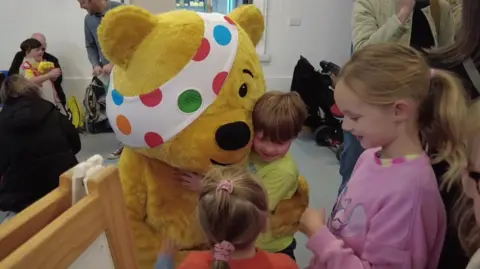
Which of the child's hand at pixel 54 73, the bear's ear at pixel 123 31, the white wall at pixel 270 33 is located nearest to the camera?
the bear's ear at pixel 123 31

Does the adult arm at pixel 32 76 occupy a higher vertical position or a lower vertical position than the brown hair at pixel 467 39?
lower

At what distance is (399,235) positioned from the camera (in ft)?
2.97

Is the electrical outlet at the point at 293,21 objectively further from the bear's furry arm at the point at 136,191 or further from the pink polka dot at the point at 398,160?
the pink polka dot at the point at 398,160

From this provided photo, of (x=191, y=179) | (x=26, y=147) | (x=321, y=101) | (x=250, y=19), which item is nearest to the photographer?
(x=191, y=179)

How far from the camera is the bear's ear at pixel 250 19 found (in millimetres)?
1400

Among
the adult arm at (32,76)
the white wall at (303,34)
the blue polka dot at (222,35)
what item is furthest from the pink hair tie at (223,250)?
the white wall at (303,34)

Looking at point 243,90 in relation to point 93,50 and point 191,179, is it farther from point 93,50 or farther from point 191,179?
point 93,50

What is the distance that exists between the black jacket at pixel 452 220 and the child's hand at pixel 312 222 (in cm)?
26

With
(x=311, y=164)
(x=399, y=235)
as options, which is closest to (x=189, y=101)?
(x=399, y=235)

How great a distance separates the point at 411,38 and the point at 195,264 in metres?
1.31

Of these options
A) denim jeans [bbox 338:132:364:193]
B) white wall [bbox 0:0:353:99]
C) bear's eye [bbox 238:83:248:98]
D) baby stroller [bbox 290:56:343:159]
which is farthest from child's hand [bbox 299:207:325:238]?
white wall [bbox 0:0:353:99]

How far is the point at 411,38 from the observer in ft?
6.06

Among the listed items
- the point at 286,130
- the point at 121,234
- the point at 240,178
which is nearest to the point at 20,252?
the point at 121,234

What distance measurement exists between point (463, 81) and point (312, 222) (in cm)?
43
